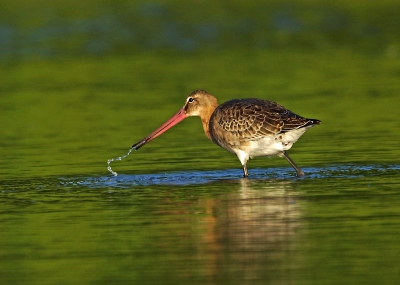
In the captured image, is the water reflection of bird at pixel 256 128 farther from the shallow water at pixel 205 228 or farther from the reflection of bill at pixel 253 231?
the reflection of bill at pixel 253 231

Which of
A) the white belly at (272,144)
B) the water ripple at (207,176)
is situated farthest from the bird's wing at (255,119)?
the water ripple at (207,176)

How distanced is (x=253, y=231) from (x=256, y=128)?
3.59m

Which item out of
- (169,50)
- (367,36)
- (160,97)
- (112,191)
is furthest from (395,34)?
(112,191)

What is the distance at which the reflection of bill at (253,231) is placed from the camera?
876 cm

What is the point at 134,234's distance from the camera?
33.4ft

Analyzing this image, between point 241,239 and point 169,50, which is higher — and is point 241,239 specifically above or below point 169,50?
below

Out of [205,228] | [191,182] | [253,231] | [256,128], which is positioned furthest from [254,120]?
[253,231]

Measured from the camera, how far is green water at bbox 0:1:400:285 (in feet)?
29.4

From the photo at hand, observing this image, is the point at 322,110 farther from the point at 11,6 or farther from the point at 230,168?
the point at 11,6

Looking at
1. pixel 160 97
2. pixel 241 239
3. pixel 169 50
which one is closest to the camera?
pixel 241 239

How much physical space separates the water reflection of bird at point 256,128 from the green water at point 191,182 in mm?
374

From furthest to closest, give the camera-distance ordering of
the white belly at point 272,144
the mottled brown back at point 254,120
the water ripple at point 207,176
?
1. the white belly at point 272,144
2. the mottled brown back at point 254,120
3. the water ripple at point 207,176

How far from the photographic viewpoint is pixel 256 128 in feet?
43.9

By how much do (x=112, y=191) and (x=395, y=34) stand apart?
753 inches
